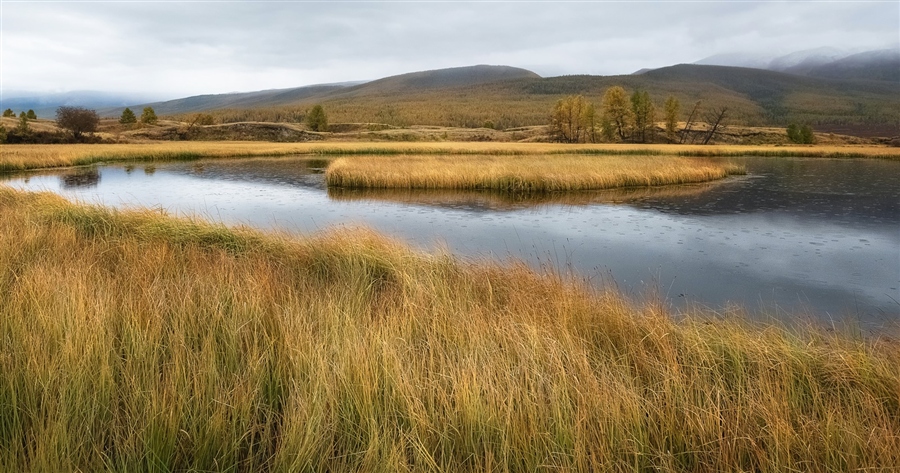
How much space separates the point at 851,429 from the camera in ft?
9.74

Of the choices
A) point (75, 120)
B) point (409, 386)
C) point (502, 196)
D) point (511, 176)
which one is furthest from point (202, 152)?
point (409, 386)

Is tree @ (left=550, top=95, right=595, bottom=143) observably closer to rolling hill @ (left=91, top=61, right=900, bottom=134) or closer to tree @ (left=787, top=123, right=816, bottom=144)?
tree @ (left=787, top=123, right=816, bottom=144)

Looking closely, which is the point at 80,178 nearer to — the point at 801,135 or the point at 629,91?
the point at 801,135

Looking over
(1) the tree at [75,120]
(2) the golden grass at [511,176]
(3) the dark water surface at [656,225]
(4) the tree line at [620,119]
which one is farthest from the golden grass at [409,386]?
(4) the tree line at [620,119]

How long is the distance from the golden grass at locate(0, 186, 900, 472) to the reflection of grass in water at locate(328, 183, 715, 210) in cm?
1141

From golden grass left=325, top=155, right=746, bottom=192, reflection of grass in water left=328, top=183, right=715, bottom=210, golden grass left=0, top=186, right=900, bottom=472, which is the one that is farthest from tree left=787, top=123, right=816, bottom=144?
golden grass left=0, top=186, right=900, bottom=472

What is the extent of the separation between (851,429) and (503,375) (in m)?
1.98

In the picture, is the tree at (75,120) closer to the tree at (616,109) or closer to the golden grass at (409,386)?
the tree at (616,109)

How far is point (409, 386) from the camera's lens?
3115mm

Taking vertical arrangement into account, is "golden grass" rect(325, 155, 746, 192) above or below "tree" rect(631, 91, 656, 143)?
below

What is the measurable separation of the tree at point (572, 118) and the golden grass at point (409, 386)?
5851cm

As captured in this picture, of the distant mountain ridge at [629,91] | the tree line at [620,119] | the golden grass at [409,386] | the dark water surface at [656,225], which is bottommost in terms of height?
the dark water surface at [656,225]

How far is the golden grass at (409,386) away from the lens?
2723 millimetres

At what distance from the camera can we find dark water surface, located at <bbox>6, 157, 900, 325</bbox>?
7781 millimetres
